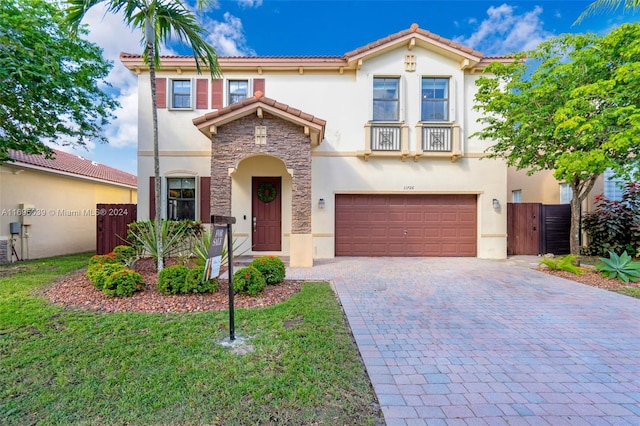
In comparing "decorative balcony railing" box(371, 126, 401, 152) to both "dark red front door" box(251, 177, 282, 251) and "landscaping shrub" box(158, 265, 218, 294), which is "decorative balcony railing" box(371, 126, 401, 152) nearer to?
"dark red front door" box(251, 177, 282, 251)

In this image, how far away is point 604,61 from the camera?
6730mm

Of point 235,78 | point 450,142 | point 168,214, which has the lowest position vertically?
point 168,214

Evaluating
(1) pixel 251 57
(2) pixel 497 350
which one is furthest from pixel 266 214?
(2) pixel 497 350

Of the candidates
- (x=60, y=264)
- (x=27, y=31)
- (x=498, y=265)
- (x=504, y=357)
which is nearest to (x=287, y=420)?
(x=504, y=357)

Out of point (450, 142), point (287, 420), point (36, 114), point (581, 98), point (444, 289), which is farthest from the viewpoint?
point (450, 142)

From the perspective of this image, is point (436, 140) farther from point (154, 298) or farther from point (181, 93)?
point (154, 298)

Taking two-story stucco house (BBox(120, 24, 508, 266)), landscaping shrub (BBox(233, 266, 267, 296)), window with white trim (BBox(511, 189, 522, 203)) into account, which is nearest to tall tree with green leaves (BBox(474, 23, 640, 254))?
two-story stucco house (BBox(120, 24, 508, 266))

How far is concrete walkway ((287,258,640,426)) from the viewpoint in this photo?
242 cm

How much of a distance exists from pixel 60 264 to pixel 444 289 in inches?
443

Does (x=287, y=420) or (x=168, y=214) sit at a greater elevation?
(x=168, y=214)

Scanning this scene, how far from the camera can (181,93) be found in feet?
32.4

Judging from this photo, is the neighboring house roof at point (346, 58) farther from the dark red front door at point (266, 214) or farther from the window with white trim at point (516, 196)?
the window with white trim at point (516, 196)

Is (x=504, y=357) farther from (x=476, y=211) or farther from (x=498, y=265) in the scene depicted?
(x=476, y=211)

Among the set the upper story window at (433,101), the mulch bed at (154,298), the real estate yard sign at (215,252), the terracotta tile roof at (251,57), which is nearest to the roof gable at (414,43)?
the terracotta tile roof at (251,57)
